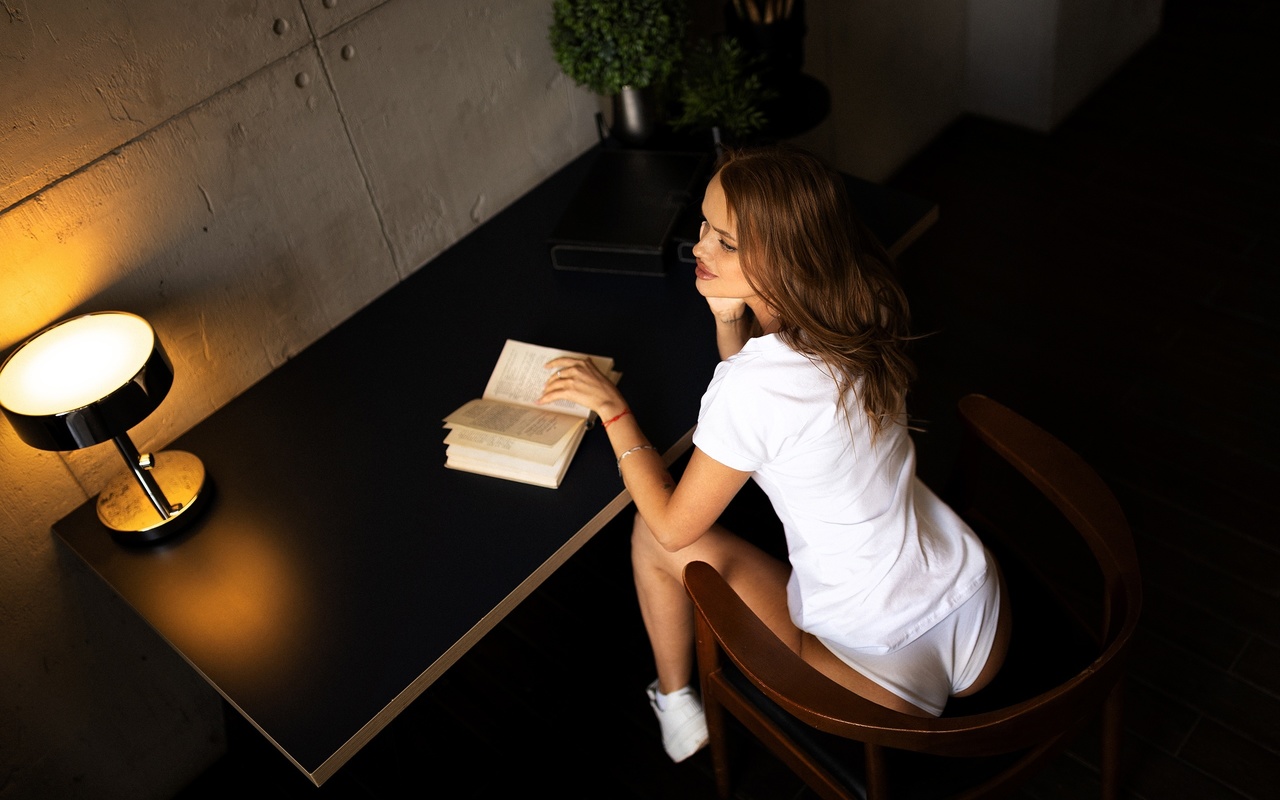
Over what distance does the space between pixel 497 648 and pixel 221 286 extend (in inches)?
40.0

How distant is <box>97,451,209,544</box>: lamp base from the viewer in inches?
66.0

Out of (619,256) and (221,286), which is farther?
(619,256)

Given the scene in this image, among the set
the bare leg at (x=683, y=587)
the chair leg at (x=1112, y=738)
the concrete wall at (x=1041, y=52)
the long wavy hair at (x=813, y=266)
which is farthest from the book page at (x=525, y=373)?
the concrete wall at (x=1041, y=52)

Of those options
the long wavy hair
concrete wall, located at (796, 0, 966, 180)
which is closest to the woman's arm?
the long wavy hair

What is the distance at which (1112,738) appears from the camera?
5.33ft

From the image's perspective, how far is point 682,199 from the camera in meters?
2.05

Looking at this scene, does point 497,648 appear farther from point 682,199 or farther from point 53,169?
point 53,169

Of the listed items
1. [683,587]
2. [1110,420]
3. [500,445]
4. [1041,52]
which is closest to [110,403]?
[500,445]

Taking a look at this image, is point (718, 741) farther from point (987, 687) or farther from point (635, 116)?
point (635, 116)

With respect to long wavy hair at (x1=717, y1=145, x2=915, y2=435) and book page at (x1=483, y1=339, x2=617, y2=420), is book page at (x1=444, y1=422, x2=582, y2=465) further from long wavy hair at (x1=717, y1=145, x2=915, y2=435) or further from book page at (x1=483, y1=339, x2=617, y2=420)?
long wavy hair at (x1=717, y1=145, x2=915, y2=435)

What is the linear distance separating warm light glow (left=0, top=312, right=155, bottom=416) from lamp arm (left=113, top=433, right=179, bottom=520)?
0.09 meters

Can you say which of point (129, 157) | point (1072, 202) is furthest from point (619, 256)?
point (1072, 202)

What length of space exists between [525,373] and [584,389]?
0.18 meters

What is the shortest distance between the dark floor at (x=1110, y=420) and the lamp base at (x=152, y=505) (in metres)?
0.76
